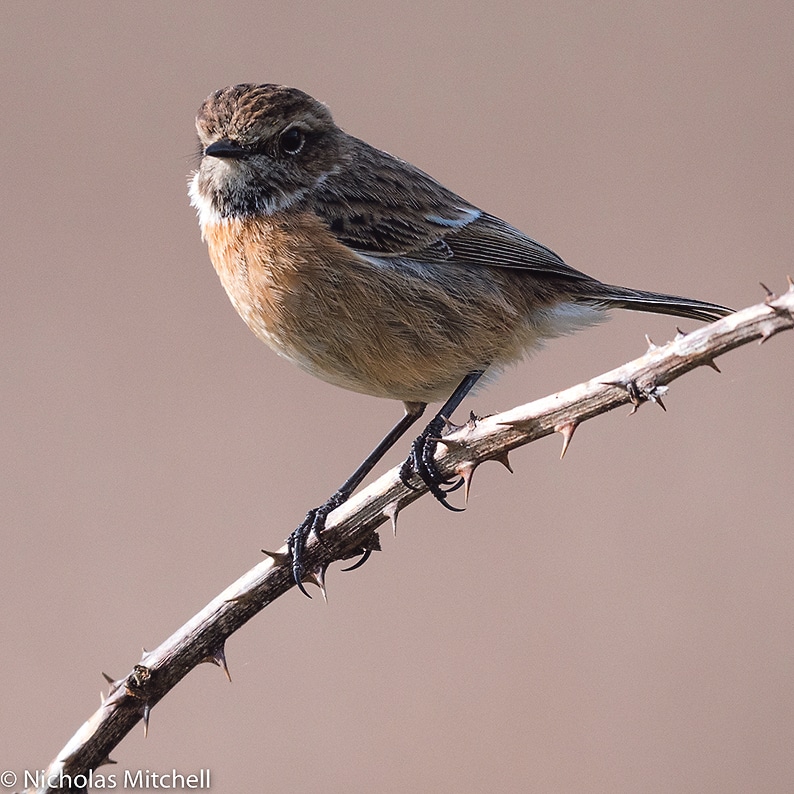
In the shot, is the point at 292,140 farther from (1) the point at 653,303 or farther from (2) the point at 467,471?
(2) the point at 467,471

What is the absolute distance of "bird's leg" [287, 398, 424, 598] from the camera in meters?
2.66

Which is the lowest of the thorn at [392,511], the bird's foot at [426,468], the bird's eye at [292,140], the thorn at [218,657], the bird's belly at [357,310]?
the thorn at [218,657]

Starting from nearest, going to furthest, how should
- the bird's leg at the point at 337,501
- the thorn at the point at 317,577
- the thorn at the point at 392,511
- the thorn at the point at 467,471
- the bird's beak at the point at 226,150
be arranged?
1. the thorn at the point at 467,471
2. the thorn at the point at 392,511
3. the thorn at the point at 317,577
4. the bird's leg at the point at 337,501
5. the bird's beak at the point at 226,150

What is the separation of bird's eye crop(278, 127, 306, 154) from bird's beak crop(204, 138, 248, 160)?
0.56ft

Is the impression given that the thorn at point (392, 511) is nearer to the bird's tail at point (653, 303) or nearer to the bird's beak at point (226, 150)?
the bird's tail at point (653, 303)

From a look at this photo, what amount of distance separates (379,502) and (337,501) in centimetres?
105

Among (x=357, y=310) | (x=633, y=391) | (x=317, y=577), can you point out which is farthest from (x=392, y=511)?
(x=357, y=310)

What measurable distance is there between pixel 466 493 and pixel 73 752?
958mm

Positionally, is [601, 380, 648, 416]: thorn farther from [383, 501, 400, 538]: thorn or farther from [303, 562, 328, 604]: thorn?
[303, 562, 328, 604]: thorn

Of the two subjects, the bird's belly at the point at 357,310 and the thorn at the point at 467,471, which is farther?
the bird's belly at the point at 357,310

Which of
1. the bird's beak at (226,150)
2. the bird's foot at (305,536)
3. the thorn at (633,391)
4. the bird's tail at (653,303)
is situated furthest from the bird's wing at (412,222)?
the thorn at (633,391)

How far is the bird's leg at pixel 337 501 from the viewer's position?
8.71 ft

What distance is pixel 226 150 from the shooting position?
3082 millimetres

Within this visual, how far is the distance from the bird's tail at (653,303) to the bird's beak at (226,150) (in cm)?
129
